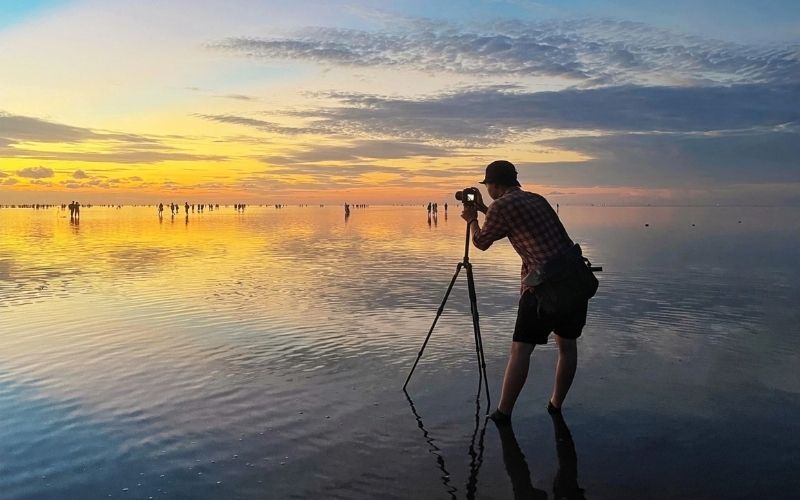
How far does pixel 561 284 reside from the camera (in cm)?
564

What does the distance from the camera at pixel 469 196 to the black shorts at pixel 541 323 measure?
1.10 metres

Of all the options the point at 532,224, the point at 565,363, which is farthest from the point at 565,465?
the point at 532,224

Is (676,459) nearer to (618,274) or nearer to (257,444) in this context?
(257,444)

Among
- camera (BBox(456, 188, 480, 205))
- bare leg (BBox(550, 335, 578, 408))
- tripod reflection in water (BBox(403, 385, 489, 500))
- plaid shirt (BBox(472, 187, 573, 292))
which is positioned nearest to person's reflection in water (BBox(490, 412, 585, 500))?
tripod reflection in water (BBox(403, 385, 489, 500))

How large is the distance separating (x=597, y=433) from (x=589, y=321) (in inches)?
223

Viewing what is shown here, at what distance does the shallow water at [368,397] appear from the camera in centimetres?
475

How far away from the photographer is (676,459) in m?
5.04

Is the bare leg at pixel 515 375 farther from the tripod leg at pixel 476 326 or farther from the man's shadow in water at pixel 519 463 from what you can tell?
the tripod leg at pixel 476 326

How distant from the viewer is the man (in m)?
5.70

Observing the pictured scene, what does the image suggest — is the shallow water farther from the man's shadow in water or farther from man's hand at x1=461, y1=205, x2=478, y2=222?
man's hand at x1=461, y1=205, x2=478, y2=222

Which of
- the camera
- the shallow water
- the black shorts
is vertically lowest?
the shallow water

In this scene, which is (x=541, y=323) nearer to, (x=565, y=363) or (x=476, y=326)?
(x=565, y=363)

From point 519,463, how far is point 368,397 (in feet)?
6.98

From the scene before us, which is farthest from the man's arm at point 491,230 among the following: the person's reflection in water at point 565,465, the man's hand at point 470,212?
the person's reflection in water at point 565,465
